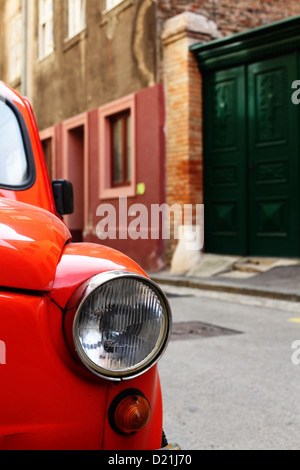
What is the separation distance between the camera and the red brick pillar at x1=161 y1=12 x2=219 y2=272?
11461 millimetres

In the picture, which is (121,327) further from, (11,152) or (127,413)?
(11,152)

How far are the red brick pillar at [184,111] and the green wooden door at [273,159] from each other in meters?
1.10

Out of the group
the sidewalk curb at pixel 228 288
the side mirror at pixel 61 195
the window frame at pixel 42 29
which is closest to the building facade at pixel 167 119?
the sidewalk curb at pixel 228 288

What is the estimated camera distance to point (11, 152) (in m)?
2.50

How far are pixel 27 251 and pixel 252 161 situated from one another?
978 cm

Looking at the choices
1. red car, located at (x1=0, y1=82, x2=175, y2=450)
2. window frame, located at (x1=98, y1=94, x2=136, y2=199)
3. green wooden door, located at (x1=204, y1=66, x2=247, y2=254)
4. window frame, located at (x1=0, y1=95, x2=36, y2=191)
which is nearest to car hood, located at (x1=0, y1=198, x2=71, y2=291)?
red car, located at (x1=0, y1=82, x2=175, y2=450)

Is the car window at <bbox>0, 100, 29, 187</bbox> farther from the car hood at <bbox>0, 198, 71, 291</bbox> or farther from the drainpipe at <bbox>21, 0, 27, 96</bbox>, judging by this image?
the drainpipe at <bbox>21, 0, 27, 96</bbox>

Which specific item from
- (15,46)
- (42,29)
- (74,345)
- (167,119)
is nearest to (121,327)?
(74,345)

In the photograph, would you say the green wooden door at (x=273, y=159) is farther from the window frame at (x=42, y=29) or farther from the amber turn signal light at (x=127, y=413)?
the amber turn signal light at (x=127, y=413)

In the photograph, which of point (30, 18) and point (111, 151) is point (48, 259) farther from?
point (30, 18)

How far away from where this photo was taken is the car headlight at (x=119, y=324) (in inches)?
56.6

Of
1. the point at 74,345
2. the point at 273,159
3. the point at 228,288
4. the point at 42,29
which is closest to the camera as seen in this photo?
the point at 74,345

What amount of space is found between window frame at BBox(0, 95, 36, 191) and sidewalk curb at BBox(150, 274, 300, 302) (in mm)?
5709
